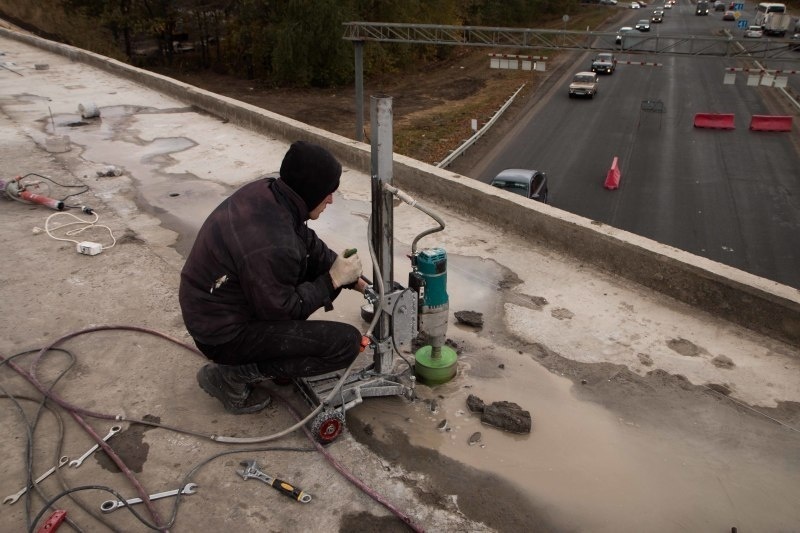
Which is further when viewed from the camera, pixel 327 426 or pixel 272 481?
pixel 327 426

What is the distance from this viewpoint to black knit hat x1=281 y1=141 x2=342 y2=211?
115 inches

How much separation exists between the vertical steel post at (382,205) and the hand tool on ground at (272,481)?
913mm

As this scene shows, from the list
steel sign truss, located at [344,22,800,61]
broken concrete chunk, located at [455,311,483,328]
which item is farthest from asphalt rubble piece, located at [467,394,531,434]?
steel sign truss, located at [344,22,800,61]

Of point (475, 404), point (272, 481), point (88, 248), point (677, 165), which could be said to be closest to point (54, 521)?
point (272, 481)

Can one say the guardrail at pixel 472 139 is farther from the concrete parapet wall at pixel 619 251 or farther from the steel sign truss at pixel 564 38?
the concrete parapet wall at pixel 619 251

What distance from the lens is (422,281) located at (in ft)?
11.0

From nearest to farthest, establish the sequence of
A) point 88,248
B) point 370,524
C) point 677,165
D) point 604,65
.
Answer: point 370,524, point 88,248, point 677,165, point 604,65

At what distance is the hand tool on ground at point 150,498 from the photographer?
2.70 metres

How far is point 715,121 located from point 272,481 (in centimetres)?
2568

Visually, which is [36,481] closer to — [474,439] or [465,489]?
[465,489]

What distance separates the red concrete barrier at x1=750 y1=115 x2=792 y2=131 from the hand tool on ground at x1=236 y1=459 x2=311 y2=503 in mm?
25797

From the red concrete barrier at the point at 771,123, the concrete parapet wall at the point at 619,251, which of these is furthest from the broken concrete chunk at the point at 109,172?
the red concrete barrier at the point at 771,123

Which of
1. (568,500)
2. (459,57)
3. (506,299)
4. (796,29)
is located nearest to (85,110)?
(506,299)

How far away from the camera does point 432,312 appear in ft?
11.4
